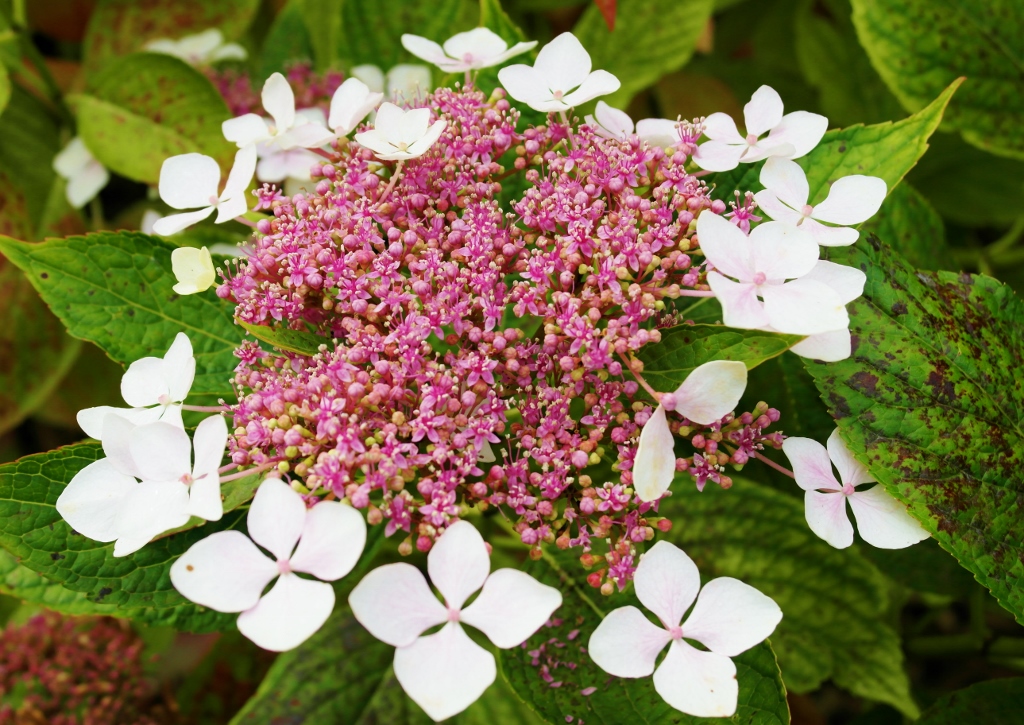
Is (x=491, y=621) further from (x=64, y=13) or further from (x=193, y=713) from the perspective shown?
(x=64, y=13)

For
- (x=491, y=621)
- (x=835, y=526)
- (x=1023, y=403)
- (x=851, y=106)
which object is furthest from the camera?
(x=851, y=106)

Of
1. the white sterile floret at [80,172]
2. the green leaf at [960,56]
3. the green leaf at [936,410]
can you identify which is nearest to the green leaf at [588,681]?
the green leaf at [936,410]

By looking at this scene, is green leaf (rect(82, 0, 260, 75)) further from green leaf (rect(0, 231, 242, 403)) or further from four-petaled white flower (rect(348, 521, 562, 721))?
four-petaled white flower (rect(348, 521, 562, 721))

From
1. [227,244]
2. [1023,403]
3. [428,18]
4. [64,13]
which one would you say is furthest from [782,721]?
[64,13]

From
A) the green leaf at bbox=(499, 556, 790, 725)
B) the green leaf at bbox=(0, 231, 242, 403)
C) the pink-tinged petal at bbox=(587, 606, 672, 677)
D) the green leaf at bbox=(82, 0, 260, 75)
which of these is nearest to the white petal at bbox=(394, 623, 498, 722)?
the pink-tinged petal at bbox=(587, 606, 672, 677)

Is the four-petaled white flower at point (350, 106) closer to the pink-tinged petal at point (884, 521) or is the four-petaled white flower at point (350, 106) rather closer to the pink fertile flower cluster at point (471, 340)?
the pink fertile flower cluster at point (471, 340)

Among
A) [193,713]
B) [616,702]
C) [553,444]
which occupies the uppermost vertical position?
[553,444]
